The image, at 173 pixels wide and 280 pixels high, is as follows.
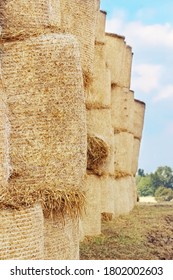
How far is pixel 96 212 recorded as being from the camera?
26.8ft

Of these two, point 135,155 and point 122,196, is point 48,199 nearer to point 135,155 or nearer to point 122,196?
point 122,196

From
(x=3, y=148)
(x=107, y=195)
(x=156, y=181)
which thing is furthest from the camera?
(x=156, y=181)

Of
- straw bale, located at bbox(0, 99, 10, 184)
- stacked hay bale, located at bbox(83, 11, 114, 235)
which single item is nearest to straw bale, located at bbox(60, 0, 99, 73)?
straw bale, located at bbox(0, 99, 10, 184)

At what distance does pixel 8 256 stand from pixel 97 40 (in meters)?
5.61

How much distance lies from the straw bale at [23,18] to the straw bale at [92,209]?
140 inches

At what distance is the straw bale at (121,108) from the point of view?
1134 cm

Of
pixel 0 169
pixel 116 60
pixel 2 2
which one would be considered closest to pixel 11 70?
pixel 2 2

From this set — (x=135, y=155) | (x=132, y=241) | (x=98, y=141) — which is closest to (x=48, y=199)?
(x=98, y=141)

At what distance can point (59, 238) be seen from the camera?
477 cm

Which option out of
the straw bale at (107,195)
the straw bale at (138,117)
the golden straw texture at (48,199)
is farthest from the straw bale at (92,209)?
the straw bale at (138,117)

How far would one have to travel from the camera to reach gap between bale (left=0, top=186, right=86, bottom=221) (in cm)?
387

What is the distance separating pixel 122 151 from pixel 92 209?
3.78 metres

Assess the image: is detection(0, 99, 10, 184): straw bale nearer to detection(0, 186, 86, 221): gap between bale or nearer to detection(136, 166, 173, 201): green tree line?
detection(0, 186, 86, 221): gap between bale

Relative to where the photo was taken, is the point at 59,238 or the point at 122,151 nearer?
the point at 59,238
